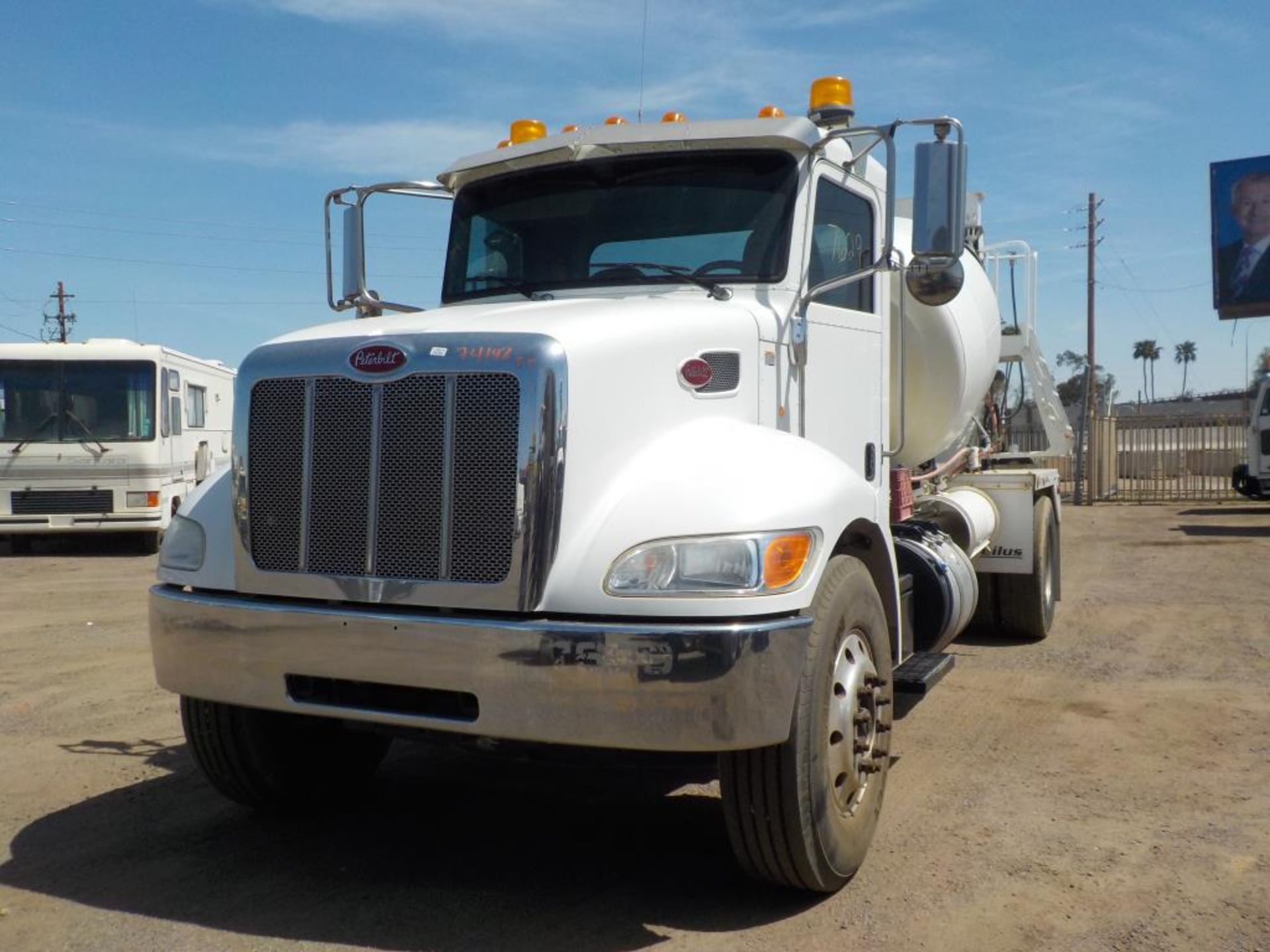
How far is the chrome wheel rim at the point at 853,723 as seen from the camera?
13.1 feet

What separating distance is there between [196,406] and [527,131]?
47.4 feet

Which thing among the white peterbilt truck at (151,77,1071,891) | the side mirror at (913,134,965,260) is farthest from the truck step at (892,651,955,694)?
the side mirror at (913,134,965,260)

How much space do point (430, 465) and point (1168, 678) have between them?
219 inches

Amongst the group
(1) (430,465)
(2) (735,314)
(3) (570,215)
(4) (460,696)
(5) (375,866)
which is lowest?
(5) (375,866)

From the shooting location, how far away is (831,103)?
5.42m

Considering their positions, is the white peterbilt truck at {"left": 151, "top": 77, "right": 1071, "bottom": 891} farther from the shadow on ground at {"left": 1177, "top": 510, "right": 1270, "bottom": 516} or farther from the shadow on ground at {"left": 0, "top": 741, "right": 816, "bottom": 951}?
the shadow on ground at {"left": 1177, "top": 510, "right": 1270, "bottom": 516}

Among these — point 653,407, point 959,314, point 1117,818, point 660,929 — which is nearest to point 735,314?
point 653,407

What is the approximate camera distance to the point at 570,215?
5.20 m

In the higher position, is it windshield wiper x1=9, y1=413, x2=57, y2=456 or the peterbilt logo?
windshield wiper x1=9, y1=413, x2=57, y2=456

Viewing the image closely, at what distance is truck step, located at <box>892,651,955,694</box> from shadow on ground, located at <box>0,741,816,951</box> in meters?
0.95

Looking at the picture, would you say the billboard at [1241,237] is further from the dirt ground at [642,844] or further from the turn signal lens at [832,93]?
the turn signal lens at [832,93]

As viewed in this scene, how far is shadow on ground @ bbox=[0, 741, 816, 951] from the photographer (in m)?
3.82

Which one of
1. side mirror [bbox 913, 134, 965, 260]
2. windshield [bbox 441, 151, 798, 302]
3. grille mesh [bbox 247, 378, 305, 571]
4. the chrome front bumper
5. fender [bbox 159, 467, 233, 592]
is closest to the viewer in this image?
the chrome front bumper

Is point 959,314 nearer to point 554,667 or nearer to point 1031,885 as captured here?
point 1031,885
